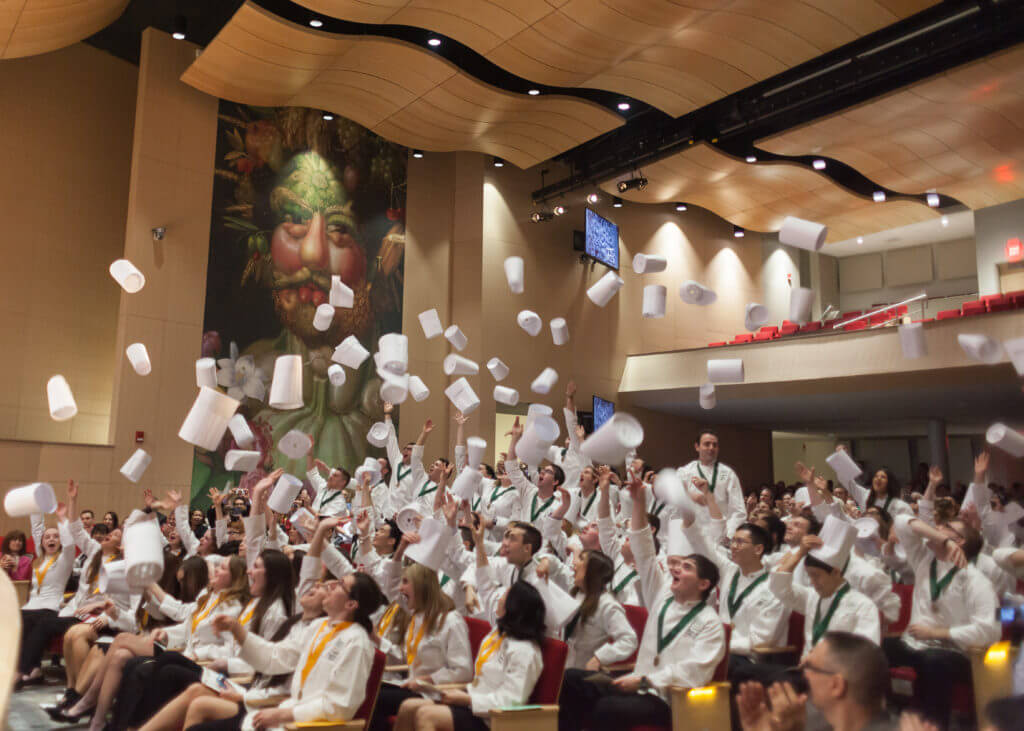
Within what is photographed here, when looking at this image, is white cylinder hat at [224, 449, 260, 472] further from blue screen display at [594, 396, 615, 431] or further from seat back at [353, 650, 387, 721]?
blue screen display at [594, 396, 615, 431]

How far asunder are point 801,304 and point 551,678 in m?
3.51

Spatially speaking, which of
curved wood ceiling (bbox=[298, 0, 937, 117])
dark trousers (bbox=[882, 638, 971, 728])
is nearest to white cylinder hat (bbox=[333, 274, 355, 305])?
curved wood ceiling (bbox=[298, 0, 937, 117])

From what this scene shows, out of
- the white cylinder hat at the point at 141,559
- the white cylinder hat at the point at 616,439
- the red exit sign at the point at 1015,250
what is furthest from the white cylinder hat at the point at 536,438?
the red exit sign at the point at 1015,250

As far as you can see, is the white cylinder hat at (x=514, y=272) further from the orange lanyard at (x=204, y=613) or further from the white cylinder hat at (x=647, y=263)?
the orange lanyard at (x=204, y=613)

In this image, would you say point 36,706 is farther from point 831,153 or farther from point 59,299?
point 831,153

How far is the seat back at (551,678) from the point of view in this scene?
137 inches

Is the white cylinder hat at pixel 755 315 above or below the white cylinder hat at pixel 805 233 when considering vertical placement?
below

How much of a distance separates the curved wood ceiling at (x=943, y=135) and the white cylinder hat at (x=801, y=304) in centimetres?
588

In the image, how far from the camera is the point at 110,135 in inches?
462

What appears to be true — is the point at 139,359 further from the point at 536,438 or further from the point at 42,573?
the point at 536,438

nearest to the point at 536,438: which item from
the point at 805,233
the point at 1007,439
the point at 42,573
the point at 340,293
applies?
the point at 805,233

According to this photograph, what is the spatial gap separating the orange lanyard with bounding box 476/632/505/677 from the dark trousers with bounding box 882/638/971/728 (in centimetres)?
208

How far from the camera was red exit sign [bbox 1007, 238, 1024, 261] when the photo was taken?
15125 mm

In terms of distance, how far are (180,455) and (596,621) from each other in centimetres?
789
